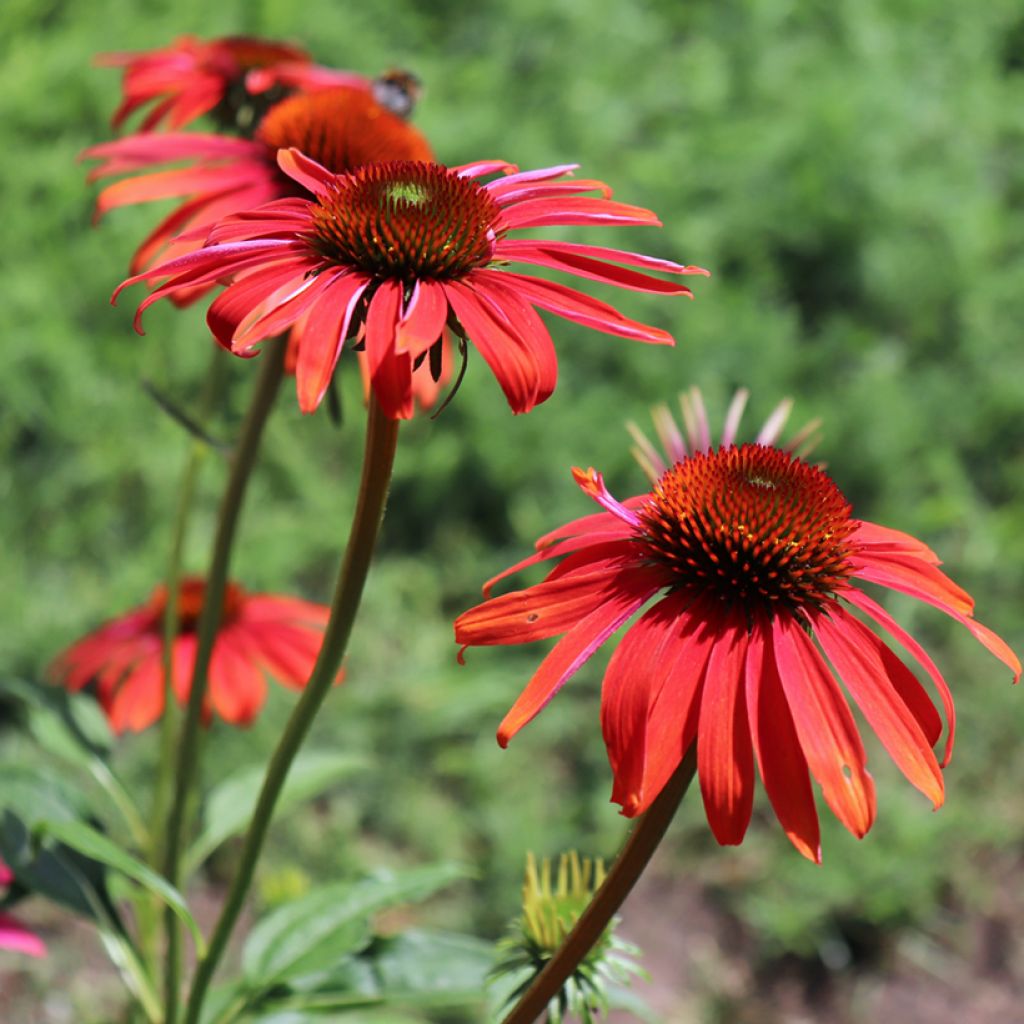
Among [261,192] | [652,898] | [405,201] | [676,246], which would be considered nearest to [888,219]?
[676,246]

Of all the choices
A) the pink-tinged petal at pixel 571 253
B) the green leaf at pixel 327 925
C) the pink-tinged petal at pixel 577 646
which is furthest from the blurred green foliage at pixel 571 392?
the pink-tinged petal at pixel 577 646

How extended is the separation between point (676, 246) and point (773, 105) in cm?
74

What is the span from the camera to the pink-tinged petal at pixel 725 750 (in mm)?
654

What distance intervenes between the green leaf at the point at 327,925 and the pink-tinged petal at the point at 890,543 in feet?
1.47

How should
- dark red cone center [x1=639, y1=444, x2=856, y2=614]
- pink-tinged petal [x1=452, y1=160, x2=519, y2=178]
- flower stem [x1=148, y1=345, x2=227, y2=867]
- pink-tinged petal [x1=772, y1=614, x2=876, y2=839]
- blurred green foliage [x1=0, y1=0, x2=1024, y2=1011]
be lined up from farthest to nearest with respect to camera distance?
blurred green foliage [x1=0, y1=0, x2=1024, y2=1011]
flower stem [x1=148, y1=345, x2=227, y2=867]
pink-tinged petal [x1=452, y1=160, x2=519, y2=178]
dark red cone center [x1=639, y1=444, x2=856, y2=614]
pink-tinged petal [x1=772, y1=614, x2=876, y2=839]

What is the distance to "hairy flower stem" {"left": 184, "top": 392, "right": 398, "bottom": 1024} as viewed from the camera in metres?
0.73

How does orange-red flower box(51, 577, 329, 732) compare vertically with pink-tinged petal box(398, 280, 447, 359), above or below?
below

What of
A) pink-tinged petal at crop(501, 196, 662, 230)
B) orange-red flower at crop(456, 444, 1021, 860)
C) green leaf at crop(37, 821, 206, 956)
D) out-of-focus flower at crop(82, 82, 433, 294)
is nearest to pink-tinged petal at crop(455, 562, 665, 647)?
orange-red flower at crop(456, 444, 1021, 860)

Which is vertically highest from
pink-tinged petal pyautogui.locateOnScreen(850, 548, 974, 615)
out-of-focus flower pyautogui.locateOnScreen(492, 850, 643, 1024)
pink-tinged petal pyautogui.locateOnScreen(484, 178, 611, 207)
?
pink-tinged petal pyautogui.locateOnScreen(484, 178, 611, 207)

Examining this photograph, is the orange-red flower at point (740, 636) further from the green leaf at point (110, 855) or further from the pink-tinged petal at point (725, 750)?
the green leaf at point (110, 855)

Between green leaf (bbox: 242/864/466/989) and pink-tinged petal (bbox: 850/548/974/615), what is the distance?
448 millimetres

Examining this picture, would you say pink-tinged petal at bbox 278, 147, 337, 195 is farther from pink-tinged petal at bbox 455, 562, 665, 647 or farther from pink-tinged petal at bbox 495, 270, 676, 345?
pink-tinged petal at bbox 455, 562, 665, 647

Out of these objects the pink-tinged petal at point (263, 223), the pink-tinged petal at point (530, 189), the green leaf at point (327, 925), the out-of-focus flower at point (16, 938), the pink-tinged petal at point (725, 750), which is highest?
the pink-tinged petal at point (530, 189)

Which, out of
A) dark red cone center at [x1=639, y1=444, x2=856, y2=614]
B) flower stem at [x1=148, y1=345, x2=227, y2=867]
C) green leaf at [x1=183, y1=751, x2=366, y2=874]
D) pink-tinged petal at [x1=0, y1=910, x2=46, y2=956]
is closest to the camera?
dark red cone center at [x1=639, y1=444, x2=856, y2=614]
